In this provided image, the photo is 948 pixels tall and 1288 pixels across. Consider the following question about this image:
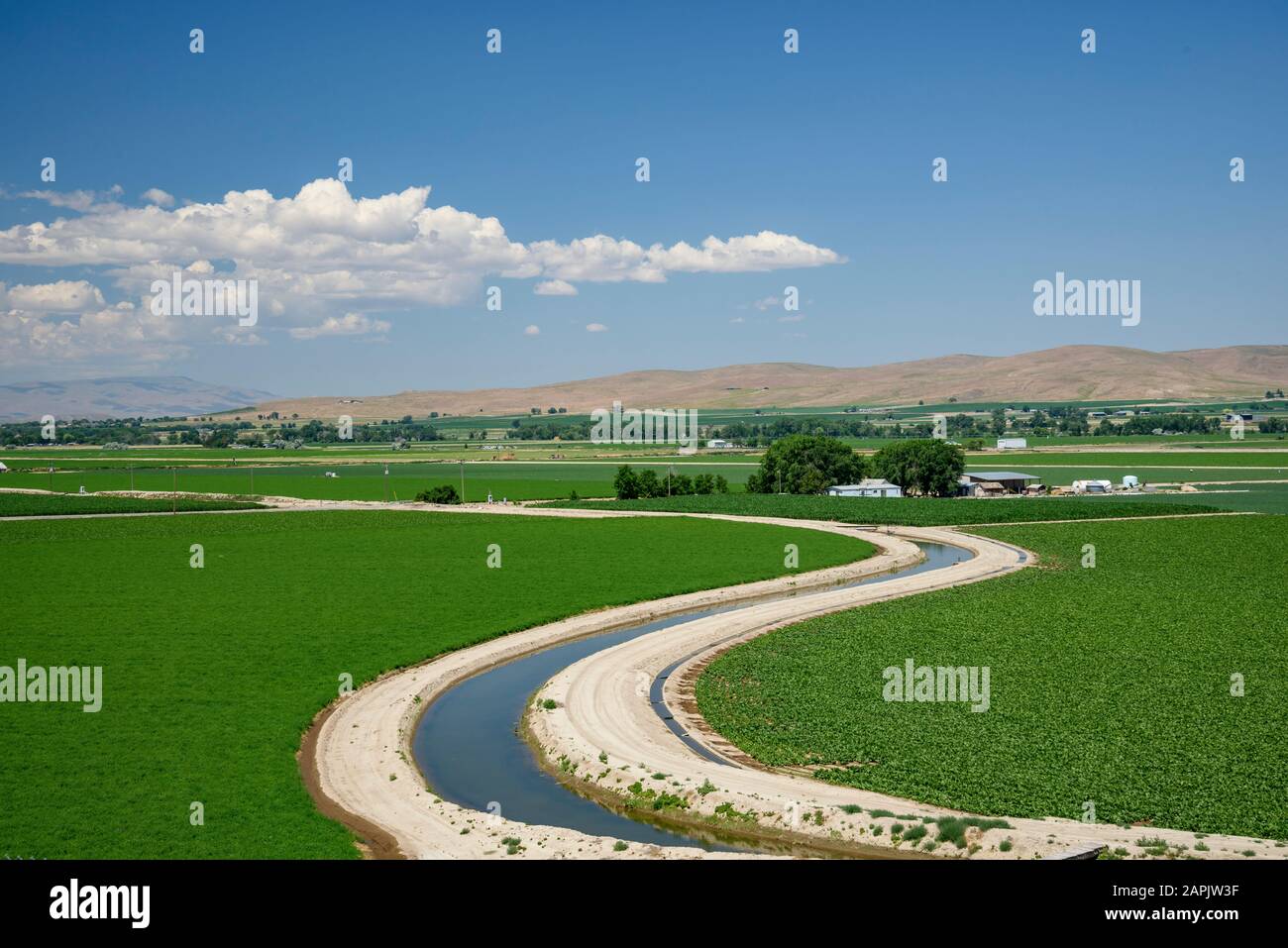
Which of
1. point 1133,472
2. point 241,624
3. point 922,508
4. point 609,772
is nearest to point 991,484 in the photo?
point 922,508

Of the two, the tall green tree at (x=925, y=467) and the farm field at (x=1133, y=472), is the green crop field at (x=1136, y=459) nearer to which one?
the farm field at (x=1133, y=472)

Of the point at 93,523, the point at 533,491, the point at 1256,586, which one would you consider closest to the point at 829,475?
the point at 533,491

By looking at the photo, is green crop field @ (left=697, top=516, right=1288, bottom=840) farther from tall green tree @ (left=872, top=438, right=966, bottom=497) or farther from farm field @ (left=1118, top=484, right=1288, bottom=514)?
tall green tree @ (left=872, top=438, right=966, bottom=497)

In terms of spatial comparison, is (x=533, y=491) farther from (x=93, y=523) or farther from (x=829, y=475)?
(x=93, y=523)

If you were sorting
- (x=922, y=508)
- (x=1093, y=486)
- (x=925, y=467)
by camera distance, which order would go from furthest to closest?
(x=925, y=467), (x=1093, y=486), (x=922, y=508)

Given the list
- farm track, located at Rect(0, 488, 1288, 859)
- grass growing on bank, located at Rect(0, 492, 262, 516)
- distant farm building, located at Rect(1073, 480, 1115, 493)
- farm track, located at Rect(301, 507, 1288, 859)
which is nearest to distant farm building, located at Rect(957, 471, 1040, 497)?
distant farm building, located at Rect(1073, 480, 1115, 493)

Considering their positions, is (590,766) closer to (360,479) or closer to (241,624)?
(241,624)

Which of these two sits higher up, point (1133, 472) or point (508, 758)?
point (1133, 472)
